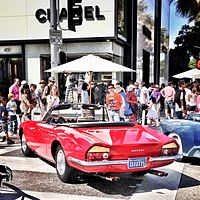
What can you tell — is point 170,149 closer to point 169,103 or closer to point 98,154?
point 98,154

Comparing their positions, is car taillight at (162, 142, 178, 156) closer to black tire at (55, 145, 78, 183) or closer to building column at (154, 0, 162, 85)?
black tire at (55, 145, 78, 183)

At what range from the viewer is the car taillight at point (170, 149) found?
5443mm

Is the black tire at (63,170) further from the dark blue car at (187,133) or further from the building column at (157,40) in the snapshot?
the building column at (157,40)

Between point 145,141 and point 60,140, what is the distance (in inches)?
54.2

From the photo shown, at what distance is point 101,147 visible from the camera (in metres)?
5.08

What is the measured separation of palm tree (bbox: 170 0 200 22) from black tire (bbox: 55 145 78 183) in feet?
45.2

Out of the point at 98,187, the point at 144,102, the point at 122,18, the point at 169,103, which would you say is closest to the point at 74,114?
the point at 98,187

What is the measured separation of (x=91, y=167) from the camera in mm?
5047

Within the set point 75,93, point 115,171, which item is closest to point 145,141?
point 115,171

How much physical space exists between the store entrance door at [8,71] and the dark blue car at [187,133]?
13801 mm

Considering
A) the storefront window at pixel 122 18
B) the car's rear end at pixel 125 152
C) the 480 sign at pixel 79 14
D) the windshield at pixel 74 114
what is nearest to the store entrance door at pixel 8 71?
the 480 sign at pixel 79 14

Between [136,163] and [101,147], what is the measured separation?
1.97 feet

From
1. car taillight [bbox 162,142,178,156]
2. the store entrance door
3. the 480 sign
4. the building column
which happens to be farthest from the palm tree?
the building column

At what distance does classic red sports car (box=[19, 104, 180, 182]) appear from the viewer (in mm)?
5078
